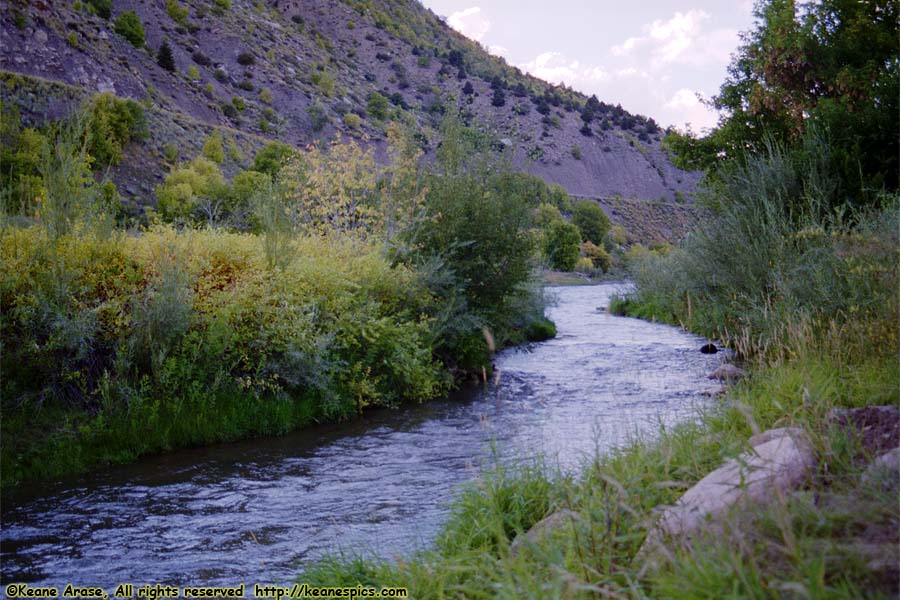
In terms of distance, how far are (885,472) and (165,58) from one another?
55512 mm

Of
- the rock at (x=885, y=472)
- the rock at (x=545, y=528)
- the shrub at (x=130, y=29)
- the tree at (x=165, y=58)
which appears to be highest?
the shrub at (x=130, y=29)

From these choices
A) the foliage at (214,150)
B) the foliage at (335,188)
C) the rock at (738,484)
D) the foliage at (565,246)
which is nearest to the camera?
the rock at (738,484)

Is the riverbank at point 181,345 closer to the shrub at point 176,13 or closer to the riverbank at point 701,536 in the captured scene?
the riverbank at point 701,536

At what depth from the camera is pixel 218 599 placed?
473 cm

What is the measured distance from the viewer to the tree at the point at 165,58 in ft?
167

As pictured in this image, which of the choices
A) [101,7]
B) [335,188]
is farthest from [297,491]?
[101,7]

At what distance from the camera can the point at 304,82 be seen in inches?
2393

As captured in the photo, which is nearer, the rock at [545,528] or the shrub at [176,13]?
the rock at [545,528]

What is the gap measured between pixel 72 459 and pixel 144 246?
11.7 feet

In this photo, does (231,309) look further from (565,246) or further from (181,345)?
(565,246)

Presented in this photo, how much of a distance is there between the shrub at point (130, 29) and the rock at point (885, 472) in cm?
5459

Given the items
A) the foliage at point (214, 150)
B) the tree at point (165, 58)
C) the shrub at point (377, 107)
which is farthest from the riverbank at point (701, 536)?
the shrub at point (377, 107)

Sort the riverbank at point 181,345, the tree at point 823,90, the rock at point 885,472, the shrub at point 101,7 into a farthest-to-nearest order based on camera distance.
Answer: the shrub at point 101,7
the tree at point 823,90
the riverbank at point 181,345
the rock at point 885,472

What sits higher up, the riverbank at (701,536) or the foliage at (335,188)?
the foliage at (335,188)
